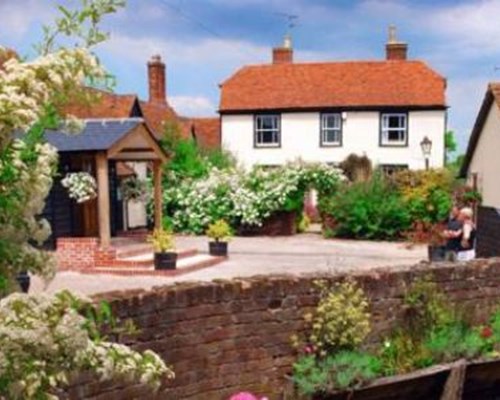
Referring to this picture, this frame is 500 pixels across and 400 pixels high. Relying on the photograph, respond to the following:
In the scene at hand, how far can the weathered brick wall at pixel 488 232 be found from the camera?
1296 centimetres

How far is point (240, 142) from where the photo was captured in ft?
113

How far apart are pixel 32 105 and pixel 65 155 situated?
17.0m

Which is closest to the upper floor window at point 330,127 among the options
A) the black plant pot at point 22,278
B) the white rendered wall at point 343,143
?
the white rendered wall at point 343,143

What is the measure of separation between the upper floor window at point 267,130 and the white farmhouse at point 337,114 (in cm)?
5

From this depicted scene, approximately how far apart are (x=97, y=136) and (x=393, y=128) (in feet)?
61.0

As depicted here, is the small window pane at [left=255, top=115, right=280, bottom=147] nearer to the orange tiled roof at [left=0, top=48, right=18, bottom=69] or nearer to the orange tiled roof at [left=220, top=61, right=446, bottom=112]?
the orange tiled roof at [left=220, top=61, right=446, bottom=112]

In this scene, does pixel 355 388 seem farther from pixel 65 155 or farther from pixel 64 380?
pixel 65 155

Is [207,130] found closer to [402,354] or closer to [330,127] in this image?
[330,127]

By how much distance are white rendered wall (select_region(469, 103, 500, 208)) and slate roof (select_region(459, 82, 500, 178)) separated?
143mm

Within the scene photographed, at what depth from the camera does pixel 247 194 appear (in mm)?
24359

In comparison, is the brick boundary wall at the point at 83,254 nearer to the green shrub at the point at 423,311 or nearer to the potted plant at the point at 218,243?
the potted plant at the point at 218,243

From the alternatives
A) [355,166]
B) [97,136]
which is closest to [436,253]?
[97,136]

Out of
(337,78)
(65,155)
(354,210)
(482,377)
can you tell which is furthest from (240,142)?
(482,377)

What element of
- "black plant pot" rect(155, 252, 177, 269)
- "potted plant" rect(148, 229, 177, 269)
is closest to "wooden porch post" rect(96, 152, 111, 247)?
"potted plant" rect(148, 229, 177, 269)
